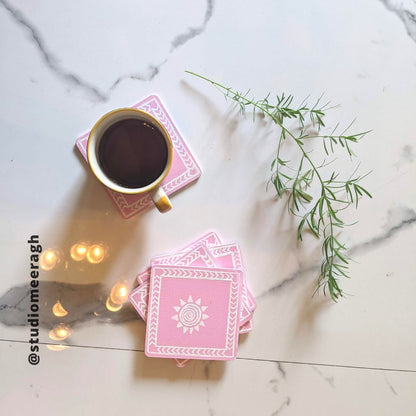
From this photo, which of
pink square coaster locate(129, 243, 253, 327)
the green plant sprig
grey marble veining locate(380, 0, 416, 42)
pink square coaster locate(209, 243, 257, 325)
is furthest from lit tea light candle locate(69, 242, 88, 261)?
grey marble veining locate(380, 0, 416, 42)

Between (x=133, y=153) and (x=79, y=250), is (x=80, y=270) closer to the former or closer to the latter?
(x=79, y=250)

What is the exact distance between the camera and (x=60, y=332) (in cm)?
77

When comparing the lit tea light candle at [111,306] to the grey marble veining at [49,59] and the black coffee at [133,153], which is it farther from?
the grey marble veining at [49,59]

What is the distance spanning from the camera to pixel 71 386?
2.55ft

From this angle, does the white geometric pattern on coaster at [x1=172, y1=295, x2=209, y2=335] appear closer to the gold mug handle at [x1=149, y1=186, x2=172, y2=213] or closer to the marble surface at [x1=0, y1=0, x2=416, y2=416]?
the marble surface at [x1=0, y1=0, x2=416, y2=416]

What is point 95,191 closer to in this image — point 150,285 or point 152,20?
point 150,285

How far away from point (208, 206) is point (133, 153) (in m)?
0.16

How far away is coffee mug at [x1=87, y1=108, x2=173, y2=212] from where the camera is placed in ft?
2.22

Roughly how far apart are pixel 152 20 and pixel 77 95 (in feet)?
0.60

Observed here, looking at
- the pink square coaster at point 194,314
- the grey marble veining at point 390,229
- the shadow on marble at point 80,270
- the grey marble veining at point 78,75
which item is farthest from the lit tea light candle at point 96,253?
the grey marble veining at point 390,229

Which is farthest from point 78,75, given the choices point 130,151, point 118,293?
point 118,293

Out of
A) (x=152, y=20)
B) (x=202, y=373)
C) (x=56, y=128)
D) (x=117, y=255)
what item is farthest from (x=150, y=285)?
(x=152, y=20)

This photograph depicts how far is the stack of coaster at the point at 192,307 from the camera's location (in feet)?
2.47

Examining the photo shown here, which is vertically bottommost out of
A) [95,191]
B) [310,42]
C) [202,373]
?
[202,373]
